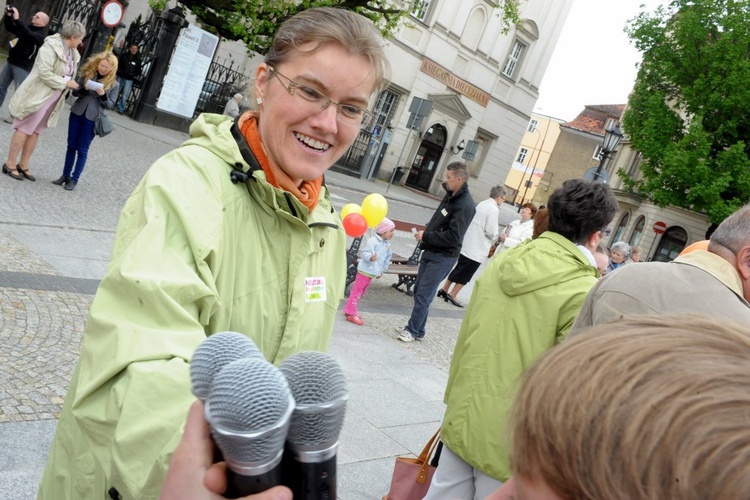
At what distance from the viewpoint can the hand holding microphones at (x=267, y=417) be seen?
80cm

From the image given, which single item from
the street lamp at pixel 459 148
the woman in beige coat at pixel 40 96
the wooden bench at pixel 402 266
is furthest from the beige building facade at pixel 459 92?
the woman in beige coat at pixel 40 96

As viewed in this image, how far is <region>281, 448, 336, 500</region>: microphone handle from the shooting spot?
2.81 feet

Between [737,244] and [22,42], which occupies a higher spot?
[737,244]

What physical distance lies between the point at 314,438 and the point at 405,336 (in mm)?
7410

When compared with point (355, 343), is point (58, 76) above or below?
above

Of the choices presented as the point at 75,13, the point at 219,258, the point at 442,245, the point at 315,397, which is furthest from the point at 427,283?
the point at 75,13

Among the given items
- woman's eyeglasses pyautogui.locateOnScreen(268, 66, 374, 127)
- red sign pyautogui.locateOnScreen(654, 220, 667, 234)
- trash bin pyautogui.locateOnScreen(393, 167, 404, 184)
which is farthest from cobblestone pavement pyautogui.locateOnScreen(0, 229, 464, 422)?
red sign pyautogui.locateOnScreen(654, 220, 667, 234)

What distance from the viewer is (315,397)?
0.92 m

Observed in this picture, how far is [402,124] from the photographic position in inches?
1234

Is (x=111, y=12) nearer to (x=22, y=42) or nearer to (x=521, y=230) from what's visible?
(x=22, y=42)

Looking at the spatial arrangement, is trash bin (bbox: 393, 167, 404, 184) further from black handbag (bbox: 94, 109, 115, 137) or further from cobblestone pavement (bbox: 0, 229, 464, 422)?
cobblestone pavement (bbox: 0, 229, 464, 422)

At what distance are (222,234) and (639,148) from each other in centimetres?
3134

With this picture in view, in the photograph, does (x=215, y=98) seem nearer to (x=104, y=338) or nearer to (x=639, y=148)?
(x=639, y=148)

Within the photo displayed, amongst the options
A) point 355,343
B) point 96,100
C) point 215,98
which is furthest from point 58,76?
point 215,98
